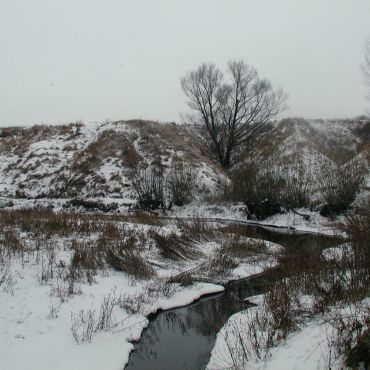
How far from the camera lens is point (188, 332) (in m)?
6.01

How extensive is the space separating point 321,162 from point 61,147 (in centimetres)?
1917

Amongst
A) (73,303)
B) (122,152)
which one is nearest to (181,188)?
(122,152)

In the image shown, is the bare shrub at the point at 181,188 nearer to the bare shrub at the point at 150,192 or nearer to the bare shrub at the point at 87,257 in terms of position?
the bare shrub at the point at 150,192

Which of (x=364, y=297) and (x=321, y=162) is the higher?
(x=321, y=162)

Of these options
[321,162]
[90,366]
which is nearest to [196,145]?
[321,162]

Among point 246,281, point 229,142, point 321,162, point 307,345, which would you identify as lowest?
point 246,281

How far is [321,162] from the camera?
26297 mm

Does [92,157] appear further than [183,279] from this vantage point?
Yes

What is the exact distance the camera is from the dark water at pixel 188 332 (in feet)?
16.6

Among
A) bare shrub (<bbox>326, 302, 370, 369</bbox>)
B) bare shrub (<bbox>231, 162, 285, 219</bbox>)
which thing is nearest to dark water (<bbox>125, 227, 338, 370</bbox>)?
bare shrub (<bbox>326, 302, 370, 369</bbox>)

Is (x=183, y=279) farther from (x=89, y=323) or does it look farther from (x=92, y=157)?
(x=92, y=157)

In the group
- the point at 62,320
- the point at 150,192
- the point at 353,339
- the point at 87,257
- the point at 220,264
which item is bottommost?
the point at 220,264

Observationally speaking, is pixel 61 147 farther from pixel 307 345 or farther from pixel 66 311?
pixel 307 345

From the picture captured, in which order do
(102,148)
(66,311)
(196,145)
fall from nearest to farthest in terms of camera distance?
(66,311) → (102,148) → (196,145)
